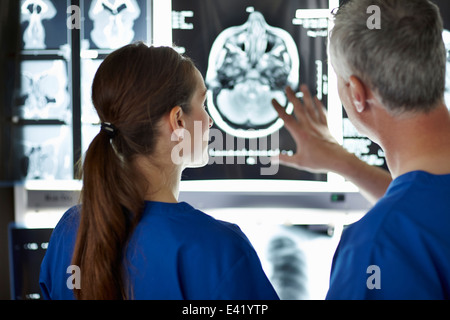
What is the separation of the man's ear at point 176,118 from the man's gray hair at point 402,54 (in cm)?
36

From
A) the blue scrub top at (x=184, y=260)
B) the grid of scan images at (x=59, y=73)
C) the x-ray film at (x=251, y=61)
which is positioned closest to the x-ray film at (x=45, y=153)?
the grid of scan images at (x=59, y=73)

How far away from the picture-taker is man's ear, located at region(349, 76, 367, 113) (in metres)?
0.92

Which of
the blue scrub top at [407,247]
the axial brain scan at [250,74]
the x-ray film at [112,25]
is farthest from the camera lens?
the x-ray film at [112,25]

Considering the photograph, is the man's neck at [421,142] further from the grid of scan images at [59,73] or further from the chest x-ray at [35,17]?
the chest x-ray at [35,17]

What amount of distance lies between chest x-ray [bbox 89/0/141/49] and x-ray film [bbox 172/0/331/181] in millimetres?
199

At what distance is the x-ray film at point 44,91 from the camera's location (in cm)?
161

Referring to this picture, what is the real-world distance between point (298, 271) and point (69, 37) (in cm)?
108

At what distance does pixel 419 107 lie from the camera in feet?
2.88

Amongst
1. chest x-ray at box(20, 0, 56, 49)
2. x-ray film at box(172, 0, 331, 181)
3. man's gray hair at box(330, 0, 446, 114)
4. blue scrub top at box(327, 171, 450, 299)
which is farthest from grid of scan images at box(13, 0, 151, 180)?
blue scrub top at box(327, 171, 450, 299)

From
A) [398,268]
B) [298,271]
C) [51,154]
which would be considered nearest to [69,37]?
[51,154]

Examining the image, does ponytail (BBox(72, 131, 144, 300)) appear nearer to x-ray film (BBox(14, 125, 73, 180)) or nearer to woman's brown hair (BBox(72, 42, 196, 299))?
woman's brown hair (BBox(72, 42, 196, 299))

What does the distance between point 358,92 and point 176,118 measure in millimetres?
362

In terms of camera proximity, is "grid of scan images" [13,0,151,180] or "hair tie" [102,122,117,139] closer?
"hair tie" [102,122,117,139]

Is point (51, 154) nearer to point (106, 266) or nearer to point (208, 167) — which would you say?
point (208, 167)
